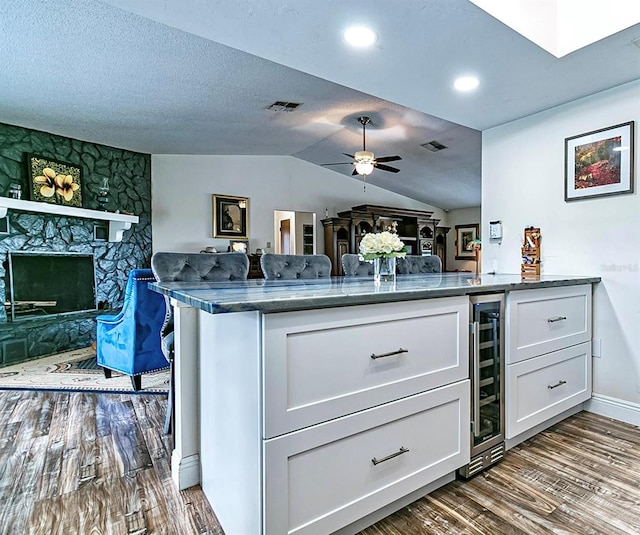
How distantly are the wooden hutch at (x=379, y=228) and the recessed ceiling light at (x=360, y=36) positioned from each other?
4917 mm

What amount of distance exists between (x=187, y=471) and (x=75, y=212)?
3.93 meters

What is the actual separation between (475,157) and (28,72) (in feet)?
17.8

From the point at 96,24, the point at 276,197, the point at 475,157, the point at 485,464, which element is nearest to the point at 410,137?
the point at 475,157

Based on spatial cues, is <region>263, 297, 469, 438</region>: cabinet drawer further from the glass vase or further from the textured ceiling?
the textured ceiling

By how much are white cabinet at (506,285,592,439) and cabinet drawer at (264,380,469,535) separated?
0.44 m

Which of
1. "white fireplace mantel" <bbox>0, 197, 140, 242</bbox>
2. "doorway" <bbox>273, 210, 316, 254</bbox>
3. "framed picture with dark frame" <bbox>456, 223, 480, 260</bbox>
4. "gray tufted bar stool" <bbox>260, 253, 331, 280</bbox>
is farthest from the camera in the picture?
"framed picture with dark frame" <bbox>456, 223, 480, 260</bbox>

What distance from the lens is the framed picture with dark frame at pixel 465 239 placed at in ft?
26.8

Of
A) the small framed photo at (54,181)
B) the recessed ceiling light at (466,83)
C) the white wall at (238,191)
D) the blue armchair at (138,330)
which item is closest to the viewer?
the recessed ceiling light at (466,83)

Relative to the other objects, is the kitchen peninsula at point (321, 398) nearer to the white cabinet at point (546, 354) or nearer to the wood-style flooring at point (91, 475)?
the white cabinet at point (546, 354)

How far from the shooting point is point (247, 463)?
3.84 ft

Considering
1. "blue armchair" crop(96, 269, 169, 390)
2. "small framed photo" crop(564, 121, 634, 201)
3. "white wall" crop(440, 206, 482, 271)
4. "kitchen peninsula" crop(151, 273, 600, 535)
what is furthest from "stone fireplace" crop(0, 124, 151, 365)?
"white wall" crop(440, 206, 482, 271)

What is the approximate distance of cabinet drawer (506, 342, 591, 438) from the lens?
6.24 ft

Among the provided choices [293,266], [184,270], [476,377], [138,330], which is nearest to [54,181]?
[138,330]

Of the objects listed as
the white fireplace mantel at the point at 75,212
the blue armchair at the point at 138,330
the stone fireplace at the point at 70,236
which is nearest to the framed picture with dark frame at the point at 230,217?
the stone fireplace at the point at 70,236
